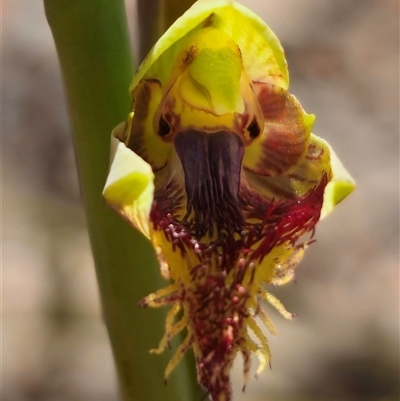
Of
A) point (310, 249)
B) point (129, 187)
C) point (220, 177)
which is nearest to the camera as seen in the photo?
point (129, 187)

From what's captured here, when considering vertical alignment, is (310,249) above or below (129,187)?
above

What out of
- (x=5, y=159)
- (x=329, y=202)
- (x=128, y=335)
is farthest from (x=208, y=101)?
(x=5, y=159)

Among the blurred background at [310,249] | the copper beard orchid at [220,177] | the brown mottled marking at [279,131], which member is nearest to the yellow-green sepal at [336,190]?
the copper beard orchid at [220,177]

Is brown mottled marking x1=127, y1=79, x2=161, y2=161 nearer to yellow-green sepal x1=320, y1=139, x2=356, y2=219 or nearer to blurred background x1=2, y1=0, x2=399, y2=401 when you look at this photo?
yellow-green sepal x1=320, y1=139, x2=356, y2=219

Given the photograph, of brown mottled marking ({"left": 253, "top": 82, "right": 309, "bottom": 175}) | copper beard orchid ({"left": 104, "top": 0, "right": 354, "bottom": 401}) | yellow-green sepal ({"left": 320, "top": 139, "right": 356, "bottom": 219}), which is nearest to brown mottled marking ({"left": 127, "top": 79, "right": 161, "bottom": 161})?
copper beard orchid ({"left": 104, "top": 0, "right": 354, "bottom": 401})

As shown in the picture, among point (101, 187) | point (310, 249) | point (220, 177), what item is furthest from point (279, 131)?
point (310, 249)

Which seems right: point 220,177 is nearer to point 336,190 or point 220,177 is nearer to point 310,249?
point 336,190

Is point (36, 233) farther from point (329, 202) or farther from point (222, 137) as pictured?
point (329, 202)
